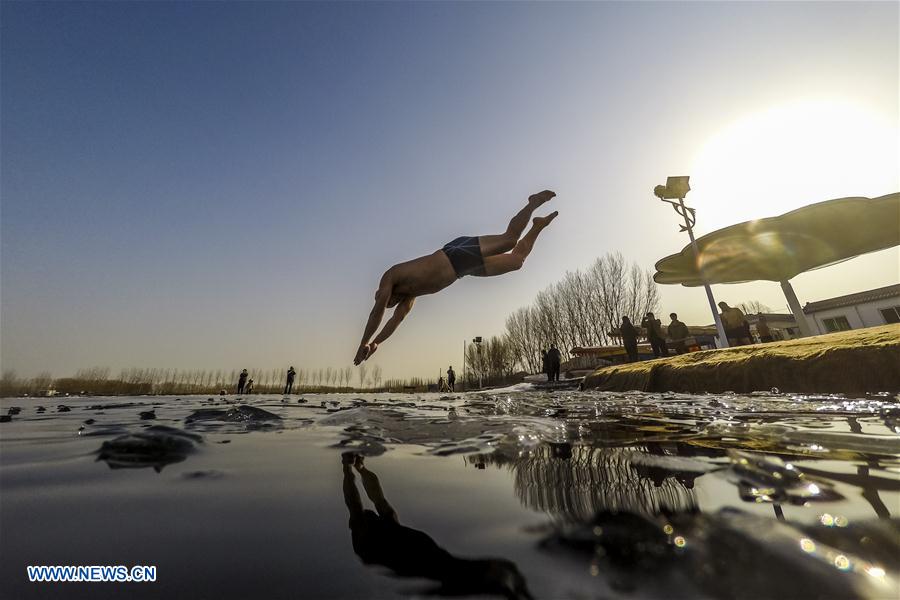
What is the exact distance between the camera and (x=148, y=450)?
5.14 ft

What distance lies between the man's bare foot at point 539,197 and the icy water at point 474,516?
13.1ft

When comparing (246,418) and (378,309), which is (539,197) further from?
(246,418)

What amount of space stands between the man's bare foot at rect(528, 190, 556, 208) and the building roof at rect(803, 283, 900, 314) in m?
36.3

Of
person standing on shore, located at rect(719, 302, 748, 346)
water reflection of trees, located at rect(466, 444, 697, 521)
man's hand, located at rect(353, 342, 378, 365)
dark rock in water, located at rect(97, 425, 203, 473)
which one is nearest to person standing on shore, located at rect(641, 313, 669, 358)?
person standing on shore, located at rect(719, 302, 748, 346)

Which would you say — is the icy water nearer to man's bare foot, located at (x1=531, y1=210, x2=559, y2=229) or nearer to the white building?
man's bare foot, located at (x1=531, y1=210, x2=559, y2=229)

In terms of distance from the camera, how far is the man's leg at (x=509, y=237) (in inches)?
190

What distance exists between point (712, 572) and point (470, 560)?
0.38 m

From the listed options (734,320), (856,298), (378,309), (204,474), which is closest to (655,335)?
(734,320)

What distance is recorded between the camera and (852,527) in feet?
2.15

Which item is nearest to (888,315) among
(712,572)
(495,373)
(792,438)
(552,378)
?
(552,378)

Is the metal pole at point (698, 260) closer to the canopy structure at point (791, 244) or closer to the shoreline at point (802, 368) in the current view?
the canopy structure at point (791, 244)

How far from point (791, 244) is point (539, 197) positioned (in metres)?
12.8

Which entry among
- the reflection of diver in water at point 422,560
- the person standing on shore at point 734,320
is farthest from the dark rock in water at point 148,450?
the person standing on shore at point 734,320

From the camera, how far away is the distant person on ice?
444cm
